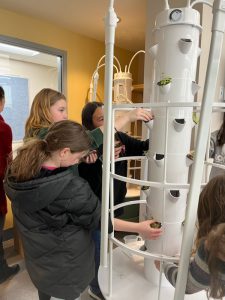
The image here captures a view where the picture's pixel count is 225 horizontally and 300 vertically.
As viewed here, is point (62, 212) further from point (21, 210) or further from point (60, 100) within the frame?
point (60, 100)

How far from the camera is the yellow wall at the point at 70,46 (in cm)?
214

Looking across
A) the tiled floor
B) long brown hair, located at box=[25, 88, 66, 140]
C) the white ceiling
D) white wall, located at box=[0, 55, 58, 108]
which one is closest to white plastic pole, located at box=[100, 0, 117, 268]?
→ long brown hair, located at box=[25, 88, 66, 140]

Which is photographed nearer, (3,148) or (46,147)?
(46,147)

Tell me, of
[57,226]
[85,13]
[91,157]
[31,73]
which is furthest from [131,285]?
[31,73]

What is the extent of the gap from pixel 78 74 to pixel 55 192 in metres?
2.07

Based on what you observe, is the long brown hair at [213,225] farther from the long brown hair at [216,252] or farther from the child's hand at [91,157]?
the child's hand at [91,157]

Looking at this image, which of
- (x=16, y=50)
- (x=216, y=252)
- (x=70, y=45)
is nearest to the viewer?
(x=216, y=252)

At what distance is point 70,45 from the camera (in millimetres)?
2541

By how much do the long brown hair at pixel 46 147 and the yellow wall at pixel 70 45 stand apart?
5.32 feet

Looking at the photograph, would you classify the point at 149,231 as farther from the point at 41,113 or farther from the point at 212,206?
the point at 41,113

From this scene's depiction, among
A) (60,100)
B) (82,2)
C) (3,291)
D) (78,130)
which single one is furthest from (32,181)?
(82,2)

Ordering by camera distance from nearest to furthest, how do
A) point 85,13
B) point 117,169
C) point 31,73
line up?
point 117,169
point 85,13
point 31,73

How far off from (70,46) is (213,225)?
7.82 feet

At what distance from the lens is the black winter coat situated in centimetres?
80
